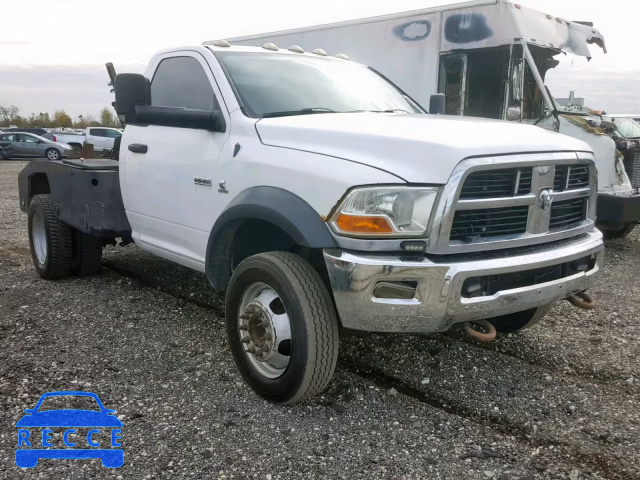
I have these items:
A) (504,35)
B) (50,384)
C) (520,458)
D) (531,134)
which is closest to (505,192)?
(531,134)

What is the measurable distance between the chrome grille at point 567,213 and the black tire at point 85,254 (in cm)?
401

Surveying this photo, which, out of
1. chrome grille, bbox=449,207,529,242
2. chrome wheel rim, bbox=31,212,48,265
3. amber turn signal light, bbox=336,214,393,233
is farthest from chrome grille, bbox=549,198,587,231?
chrome wheel rim, bbox=31,212,48,265

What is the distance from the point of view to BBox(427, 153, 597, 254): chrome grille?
2.83 meters

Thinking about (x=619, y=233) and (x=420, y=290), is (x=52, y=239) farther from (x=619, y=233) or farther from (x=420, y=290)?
(x=619, y=233)

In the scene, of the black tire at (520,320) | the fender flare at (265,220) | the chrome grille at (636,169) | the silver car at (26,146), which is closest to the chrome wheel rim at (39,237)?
the fender flare at (265,220)

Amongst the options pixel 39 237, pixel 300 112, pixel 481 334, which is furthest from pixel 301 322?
pixel 39 237

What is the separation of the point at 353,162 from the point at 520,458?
160 centimetres

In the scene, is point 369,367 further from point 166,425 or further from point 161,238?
point 161,238

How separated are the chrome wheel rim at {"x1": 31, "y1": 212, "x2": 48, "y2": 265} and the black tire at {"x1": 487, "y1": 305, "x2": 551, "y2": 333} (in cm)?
407

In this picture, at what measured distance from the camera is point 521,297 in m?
3.02

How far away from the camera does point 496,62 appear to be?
8414 mm

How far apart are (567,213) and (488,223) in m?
0.74

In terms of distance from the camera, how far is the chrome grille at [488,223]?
2.94 meters

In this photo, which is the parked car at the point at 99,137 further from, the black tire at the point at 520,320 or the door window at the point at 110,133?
the black tire at the point at 520,320
